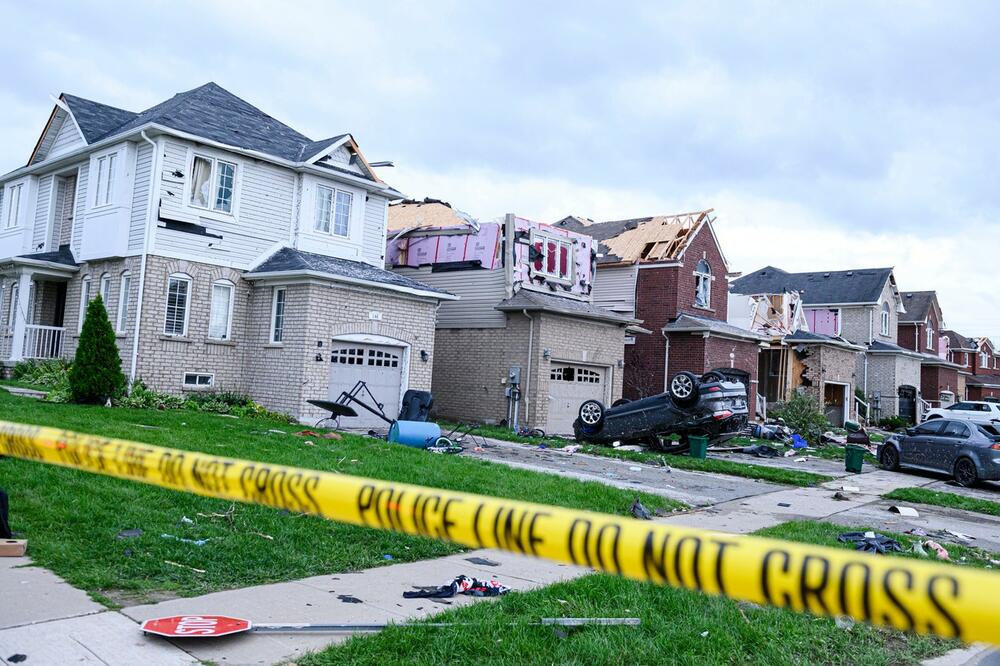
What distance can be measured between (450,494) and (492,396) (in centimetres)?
2060

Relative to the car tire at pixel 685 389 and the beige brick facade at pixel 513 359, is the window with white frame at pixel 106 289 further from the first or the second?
the car tire at pixel 685 389

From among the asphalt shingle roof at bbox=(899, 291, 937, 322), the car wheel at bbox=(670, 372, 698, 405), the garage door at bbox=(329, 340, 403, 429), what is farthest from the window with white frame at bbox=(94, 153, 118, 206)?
the asphalt shingle roof at bbox=(899, 291, 937, 322)

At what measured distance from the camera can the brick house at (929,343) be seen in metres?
46.1

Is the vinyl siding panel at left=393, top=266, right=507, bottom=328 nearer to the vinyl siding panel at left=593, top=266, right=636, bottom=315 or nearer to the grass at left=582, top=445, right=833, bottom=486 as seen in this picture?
the vinyl siding panel at left=593, top=266, right=636, bottom=315

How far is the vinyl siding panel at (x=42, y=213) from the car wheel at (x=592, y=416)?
52.1 ft

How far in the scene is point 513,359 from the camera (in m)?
22.4

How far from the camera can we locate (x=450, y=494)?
92.8 inches

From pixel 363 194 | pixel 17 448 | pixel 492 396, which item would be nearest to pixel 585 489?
pixel 17 448

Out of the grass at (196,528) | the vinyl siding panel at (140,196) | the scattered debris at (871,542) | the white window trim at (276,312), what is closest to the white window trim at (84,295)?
the vinyl siding panel at (140,196)

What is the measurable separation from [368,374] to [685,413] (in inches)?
311

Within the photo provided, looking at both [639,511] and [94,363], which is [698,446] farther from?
[94,363]

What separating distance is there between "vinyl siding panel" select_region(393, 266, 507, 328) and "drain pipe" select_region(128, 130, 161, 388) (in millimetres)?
9334

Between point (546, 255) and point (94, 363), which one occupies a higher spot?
point (546, 255)

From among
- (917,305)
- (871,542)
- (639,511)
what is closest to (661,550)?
(871,542)
